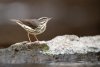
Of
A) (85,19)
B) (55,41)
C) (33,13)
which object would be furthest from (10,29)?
(85,19)

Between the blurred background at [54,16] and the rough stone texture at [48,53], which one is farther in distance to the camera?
the blurred background at [54,16]

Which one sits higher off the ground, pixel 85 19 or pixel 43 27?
pixel 85 19

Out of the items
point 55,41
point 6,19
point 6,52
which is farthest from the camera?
point 6,19

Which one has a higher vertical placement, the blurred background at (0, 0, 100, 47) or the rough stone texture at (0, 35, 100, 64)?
the blurred background at (0, 0, 100, 47)

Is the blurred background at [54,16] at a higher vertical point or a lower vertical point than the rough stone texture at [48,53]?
higher

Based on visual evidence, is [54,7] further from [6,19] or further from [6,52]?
[6,52]

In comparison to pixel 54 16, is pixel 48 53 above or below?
below

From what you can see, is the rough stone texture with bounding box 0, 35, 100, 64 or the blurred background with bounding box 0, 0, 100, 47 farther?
the blurred background with bounding box 0, 0, 100, 47

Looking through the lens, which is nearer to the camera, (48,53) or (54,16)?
(48,53)
